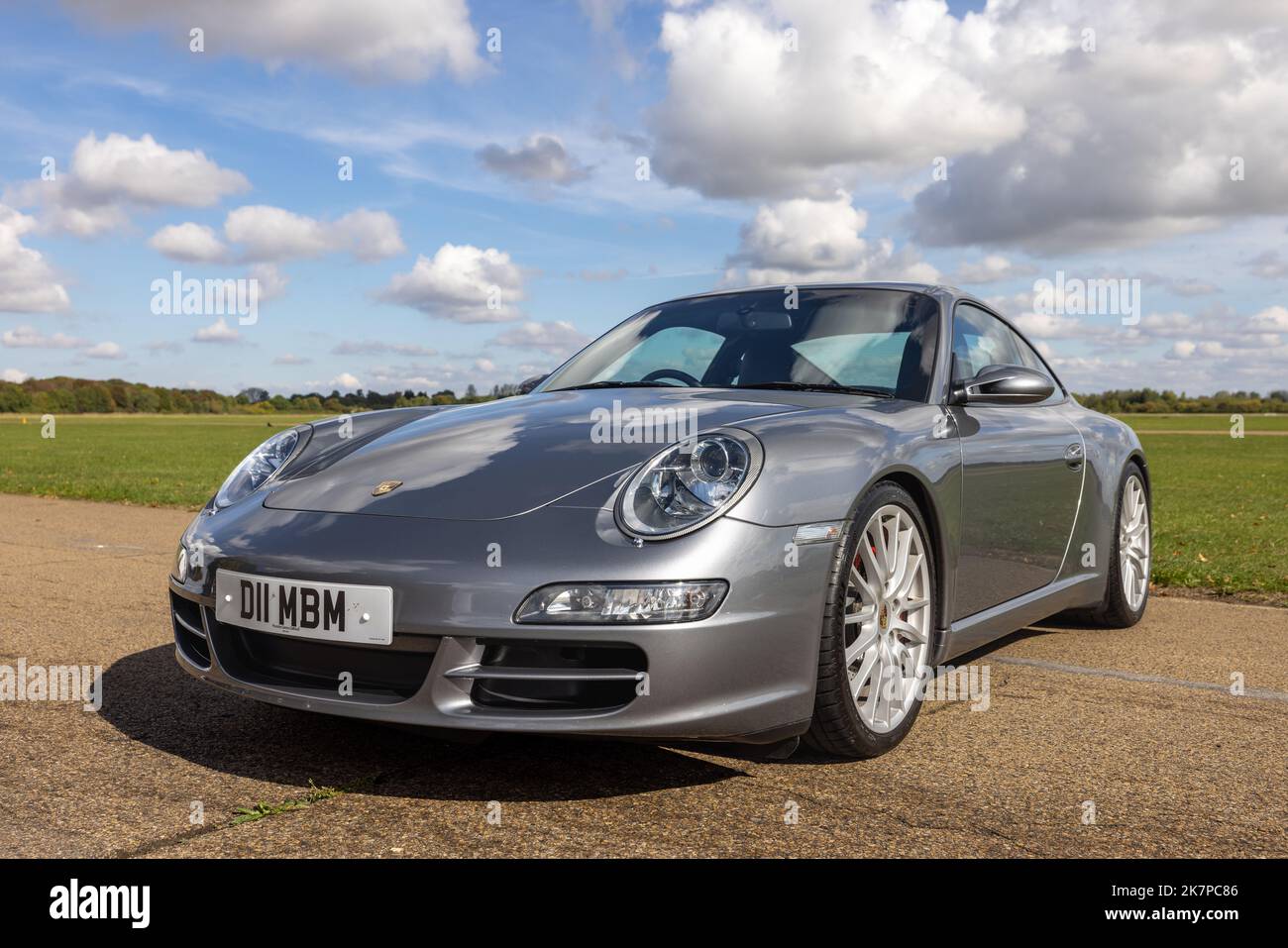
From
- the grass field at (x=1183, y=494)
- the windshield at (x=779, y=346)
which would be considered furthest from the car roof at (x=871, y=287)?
the grass field at (x=1183, y=494)

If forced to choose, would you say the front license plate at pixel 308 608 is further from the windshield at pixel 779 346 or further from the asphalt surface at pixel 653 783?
the windshield at pixel 779 346

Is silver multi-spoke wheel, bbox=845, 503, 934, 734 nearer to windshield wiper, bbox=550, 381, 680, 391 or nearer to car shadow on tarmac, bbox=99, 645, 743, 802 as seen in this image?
car shadow on tarmac, bbox=99, 645, 743, 802

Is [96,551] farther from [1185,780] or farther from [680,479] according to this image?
[1185,780]

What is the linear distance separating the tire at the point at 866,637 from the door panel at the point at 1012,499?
0.26 meters

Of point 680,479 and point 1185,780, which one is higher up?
point 680,479

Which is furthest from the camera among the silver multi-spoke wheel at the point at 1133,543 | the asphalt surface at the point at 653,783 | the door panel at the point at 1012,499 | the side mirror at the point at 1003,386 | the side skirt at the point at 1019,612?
the silver multi-spoke wheel at the point at 1133,543

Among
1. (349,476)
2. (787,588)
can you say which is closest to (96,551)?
(349,476)

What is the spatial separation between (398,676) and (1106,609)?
3.68 metres

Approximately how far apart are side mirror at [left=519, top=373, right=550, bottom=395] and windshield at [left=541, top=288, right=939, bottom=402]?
160 millimetres

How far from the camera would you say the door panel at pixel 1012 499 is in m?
3.79

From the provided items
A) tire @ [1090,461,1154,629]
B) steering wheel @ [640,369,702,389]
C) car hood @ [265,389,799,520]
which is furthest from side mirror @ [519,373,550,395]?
tire @ [1090,461,1154,629]
